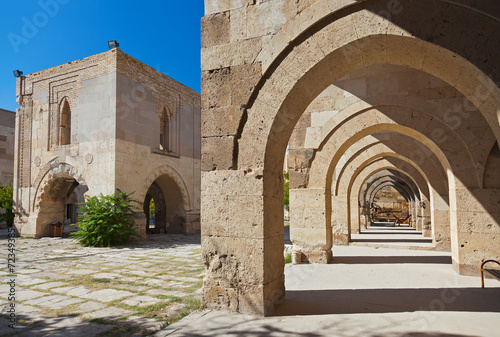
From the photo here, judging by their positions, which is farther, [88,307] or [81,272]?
[81,272]

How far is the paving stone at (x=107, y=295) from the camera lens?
14.4 ft

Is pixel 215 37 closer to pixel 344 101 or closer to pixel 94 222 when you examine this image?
pixel 344 101

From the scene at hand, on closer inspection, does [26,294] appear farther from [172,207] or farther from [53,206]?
[172,207]

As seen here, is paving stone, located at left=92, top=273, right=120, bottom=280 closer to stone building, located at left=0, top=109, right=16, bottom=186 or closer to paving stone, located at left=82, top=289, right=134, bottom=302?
paving stone, located at left=82, top=289, right=134, bottom=302

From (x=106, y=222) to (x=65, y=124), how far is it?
4722 mm

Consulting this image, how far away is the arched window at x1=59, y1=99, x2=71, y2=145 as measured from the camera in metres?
12.1

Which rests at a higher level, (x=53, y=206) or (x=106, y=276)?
(x=53, y=206)

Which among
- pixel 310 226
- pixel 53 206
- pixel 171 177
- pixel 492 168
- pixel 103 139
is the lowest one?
pixel 310 226

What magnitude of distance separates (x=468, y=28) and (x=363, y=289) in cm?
322

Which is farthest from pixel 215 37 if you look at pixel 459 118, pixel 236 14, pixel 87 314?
pixel 459 118

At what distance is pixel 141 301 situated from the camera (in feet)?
13.9

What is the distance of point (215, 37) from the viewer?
377 cm

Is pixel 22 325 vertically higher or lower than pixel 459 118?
lower

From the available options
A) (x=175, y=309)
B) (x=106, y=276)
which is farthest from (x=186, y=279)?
(x=175, y=309)
